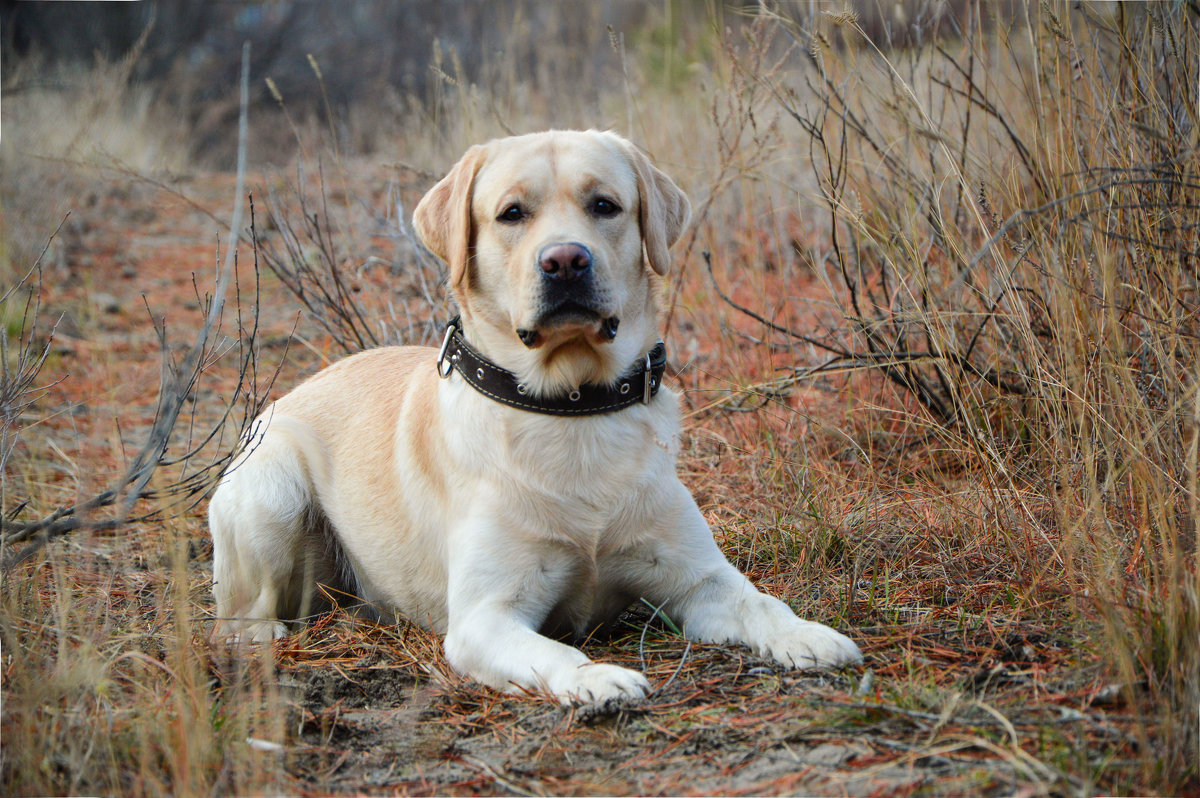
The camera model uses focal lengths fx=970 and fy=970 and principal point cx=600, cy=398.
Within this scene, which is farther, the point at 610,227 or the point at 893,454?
the point at 893,454

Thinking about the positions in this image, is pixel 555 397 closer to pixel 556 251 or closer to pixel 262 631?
pixel 556 251

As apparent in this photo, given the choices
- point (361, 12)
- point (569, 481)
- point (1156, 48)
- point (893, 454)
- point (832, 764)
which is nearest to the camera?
point (832, 764)

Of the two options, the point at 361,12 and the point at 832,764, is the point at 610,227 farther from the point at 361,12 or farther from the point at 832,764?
the point at 361,12

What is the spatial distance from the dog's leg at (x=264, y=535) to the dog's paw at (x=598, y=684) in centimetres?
133

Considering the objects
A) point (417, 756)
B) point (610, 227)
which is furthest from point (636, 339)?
point (417, 756)

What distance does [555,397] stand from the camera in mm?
2809

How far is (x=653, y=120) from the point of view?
21.3ft

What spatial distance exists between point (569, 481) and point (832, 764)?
1.11 meters

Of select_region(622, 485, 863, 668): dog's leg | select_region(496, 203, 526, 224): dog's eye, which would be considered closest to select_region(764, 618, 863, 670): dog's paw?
select_region(622, 485, 863, 668): dog's leg

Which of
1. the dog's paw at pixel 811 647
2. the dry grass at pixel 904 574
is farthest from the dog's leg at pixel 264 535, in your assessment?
the dog's paw at pixel 811 647

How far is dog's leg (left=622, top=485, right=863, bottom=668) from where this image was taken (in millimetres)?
2508

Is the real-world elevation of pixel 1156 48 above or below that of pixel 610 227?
above

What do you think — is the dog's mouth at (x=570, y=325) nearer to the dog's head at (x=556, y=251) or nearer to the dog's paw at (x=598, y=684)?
the dog's head at (x=556, y=251)

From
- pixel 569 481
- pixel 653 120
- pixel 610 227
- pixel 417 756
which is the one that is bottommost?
pixel 417 756
